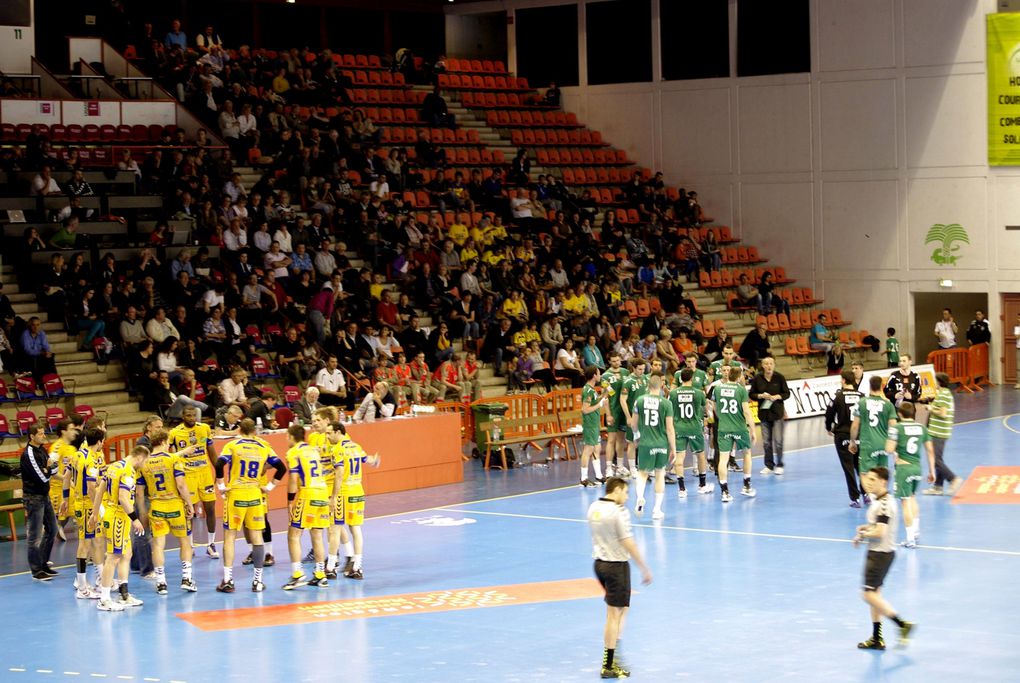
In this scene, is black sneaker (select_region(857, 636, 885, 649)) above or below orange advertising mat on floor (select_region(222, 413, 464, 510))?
below

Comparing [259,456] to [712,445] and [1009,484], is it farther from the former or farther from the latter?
[1009,484]

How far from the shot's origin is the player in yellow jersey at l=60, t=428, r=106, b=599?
1595 centimetres

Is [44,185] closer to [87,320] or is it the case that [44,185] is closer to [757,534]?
[87,320]

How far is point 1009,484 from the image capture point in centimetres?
2186

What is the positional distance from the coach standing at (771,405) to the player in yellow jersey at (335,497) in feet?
27.8

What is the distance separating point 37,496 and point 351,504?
3.85m

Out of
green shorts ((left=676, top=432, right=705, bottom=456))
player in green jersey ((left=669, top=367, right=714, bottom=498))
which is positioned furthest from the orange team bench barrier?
player in green jersey ((left=669, top=367, right=714, bottom=498))

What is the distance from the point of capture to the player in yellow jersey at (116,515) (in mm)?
15477

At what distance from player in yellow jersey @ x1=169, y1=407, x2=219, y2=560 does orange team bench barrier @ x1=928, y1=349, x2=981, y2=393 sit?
21590mm

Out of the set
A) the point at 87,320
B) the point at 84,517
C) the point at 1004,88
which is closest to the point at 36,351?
the point at 87,320

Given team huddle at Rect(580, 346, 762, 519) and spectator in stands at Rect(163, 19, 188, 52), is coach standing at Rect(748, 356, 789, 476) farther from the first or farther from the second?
spectator in stands at Rect(163, 19, 188, 52)

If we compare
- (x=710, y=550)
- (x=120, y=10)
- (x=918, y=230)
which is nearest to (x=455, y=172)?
(x=120, y=10)

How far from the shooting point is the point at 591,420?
74.7 feet

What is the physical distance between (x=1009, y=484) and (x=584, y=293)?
522 inches
